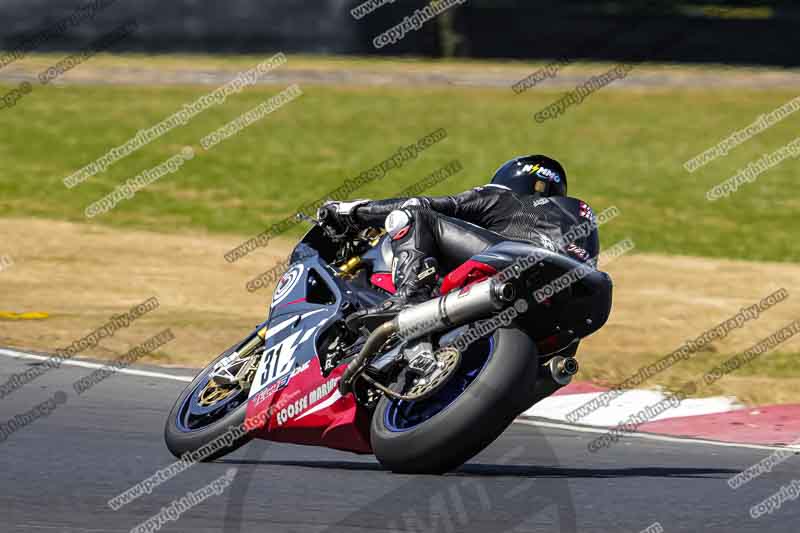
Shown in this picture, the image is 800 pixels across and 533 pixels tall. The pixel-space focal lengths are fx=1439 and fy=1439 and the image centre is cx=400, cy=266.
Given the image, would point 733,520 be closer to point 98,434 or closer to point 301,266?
point 301,266

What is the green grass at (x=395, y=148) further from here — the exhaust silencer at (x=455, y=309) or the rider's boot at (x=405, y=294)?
the exhaust silencer at (x=455, y=309)

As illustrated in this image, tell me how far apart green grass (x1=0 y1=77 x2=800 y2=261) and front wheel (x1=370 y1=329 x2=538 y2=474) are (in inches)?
489

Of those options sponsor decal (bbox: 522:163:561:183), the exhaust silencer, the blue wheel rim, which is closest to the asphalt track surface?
the blue wheel rim

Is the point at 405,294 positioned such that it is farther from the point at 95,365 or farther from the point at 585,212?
the point at 95,365

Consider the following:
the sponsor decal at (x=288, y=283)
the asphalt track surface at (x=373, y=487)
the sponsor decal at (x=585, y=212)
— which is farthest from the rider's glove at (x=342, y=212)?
the asphalt track surface at (x=373, y=487)

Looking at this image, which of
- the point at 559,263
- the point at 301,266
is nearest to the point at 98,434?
the point at 301,266

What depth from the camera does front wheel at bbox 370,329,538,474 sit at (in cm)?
603

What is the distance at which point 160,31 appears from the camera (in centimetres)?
3256

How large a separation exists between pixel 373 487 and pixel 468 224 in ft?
4.50

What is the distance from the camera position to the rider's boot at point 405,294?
670cm

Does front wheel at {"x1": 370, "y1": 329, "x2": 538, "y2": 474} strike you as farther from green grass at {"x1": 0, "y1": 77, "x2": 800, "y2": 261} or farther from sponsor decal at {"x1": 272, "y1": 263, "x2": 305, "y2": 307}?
green grass at {"x1": 0, "y1": 77, "x2": 800, "y2": 261}

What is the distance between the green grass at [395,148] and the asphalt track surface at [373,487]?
10957 mm

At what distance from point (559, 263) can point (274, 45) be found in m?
28.4

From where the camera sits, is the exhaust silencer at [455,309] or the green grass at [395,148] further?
the green grass at [395,148]
